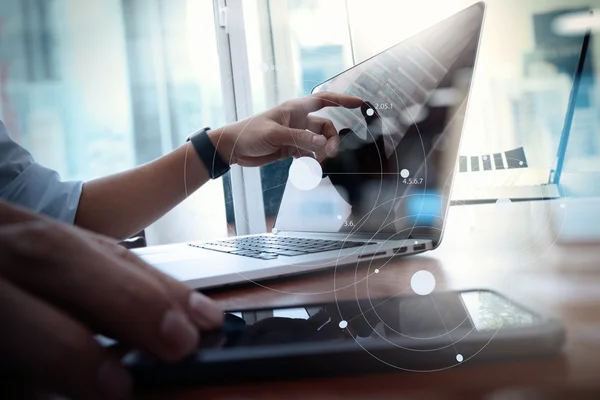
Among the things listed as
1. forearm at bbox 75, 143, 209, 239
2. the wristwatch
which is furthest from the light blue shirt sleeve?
the wristwatch

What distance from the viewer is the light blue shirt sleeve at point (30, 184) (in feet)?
1.14

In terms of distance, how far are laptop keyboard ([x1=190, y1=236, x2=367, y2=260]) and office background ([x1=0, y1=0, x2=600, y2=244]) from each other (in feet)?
0.08

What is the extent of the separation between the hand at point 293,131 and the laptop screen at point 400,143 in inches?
0.5

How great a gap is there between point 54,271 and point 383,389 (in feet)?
0.35

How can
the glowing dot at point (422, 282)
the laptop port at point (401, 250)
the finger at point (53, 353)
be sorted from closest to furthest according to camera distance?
the finger at point (53, 353), the glowing dot at point (422, 282), the laptop port at point (401, 250)

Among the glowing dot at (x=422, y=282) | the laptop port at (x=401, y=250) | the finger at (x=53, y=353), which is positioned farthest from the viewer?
the laptop port at (x=401, y=250)

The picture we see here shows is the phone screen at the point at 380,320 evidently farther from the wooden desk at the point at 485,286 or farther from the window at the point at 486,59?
the window at the point at 486,59

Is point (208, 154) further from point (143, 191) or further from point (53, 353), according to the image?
point (53, 353)

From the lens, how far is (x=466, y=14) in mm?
288

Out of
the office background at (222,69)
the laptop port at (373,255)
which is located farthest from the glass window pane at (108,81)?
the laptop port at (373,255)

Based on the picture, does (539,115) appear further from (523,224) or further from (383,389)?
(383,389)

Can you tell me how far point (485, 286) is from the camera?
21cm

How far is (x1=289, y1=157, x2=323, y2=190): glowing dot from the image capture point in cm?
29

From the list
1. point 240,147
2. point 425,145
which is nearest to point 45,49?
point 240,147
